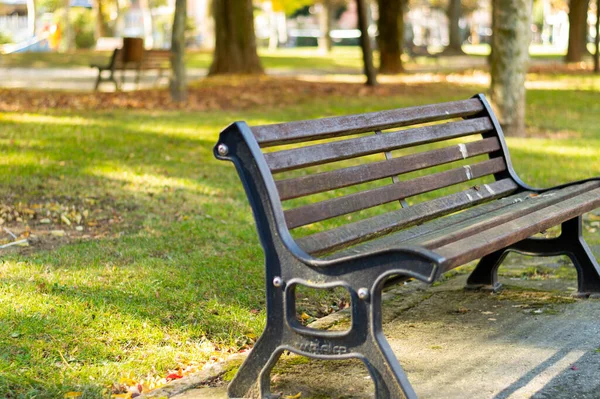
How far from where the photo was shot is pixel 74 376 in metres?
3.86

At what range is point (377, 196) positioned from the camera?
14.2 feet

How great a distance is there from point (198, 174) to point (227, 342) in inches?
176

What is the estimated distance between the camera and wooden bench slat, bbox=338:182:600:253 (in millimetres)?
3757

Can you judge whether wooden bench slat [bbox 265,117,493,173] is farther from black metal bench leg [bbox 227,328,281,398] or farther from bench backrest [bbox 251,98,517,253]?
black metal bench leg [bbox 227,328,281,398]

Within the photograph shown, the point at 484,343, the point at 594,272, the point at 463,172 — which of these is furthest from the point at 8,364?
the point at 594,272

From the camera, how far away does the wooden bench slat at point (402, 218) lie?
3.90m

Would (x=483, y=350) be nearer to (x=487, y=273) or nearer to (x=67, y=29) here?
(x=487, y=273)

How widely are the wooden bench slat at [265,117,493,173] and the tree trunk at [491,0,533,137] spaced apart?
6.51 metres

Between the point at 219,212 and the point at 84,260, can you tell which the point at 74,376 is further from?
the point at 219,212

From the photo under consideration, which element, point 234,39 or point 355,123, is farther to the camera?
point 234,39

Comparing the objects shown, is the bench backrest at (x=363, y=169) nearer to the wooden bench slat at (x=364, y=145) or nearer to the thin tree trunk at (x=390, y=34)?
the wooden bench slat at (x=364, y=145)

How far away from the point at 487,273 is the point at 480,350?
113 centimetres

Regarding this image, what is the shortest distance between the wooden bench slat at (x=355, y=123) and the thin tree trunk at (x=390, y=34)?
1963 centimetres

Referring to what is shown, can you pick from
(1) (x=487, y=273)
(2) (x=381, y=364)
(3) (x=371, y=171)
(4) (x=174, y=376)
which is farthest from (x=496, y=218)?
(4) (x=174, y=376)
